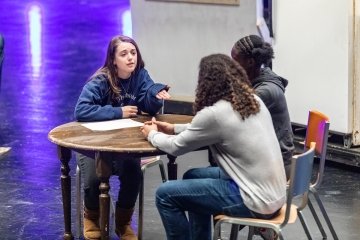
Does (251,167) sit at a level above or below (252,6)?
below

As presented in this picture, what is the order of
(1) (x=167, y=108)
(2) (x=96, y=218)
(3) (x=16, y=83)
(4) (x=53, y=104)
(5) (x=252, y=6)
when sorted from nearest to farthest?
(2) (x=96, y=218) → (5) (x=252, y=6) → (1) (x=167, y=108) → (4) (x=53, y=104) → (3) (x=16, y=83)

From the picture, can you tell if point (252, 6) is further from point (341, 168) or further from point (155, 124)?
point (155, 124)

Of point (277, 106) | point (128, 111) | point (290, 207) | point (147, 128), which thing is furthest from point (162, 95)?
point (290, 207)

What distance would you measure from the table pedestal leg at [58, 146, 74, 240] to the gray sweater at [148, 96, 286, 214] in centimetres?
89

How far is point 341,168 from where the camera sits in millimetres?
6426

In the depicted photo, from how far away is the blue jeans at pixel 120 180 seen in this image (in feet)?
15.6

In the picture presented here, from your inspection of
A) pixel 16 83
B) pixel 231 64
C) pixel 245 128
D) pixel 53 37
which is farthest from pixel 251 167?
pixel 53 37

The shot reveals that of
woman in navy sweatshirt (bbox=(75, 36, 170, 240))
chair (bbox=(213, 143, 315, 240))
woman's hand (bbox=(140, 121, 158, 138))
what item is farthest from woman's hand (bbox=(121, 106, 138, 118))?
chair (bbox=(213, 143, 315, 240))

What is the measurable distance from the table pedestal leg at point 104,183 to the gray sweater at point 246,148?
18.7 inches

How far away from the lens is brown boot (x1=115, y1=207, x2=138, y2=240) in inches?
193

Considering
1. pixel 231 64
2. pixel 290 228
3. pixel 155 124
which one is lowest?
pixel 290 228

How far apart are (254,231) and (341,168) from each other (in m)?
1.71

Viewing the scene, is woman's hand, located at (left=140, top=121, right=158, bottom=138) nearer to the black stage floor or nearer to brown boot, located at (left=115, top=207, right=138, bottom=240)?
brown boot, located at (left=115, top=207, right=138, bottom=240)

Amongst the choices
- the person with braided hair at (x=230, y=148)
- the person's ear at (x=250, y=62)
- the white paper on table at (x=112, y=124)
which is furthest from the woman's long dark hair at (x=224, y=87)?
the white paper on table at (x=112, y=124)
